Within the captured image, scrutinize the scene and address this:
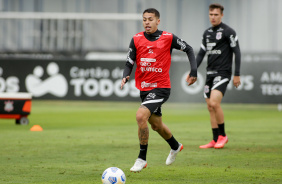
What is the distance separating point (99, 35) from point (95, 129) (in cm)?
1647

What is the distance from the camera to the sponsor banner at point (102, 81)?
24.0 metres

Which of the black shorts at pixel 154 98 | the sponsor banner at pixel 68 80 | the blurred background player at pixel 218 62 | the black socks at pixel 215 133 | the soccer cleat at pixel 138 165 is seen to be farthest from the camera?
Answer: the sponsor banner at pixel 68 80

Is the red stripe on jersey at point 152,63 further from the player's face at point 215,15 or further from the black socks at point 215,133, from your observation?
the black socks at point 215,133

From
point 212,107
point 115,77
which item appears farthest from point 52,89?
point 212,107

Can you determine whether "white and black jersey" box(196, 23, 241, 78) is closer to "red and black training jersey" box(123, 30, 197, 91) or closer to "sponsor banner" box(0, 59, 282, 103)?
"red and black training jersey" box(123, 30, 197, 91)

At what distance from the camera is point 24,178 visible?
282 inches

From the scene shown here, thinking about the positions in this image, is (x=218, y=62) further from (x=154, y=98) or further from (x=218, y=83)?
(x=154, y=98)

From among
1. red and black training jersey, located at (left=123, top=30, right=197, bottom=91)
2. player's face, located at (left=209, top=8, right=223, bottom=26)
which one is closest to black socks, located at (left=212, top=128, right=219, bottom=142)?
player's face, located at (left=209, top=8, right=223, bottom=26)

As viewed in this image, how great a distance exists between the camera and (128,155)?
9.39 m

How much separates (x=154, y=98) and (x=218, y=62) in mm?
3122

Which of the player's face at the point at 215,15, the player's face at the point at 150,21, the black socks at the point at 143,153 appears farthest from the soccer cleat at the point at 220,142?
the player's face at the point at 150,21

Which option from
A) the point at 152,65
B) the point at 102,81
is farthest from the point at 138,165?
the point at 102,81

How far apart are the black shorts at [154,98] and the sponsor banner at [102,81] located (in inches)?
→ 641

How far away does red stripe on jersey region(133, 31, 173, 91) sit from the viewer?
798 cm
